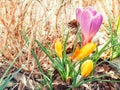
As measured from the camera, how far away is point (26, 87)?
1.64 metres

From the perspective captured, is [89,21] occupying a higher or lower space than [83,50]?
higher

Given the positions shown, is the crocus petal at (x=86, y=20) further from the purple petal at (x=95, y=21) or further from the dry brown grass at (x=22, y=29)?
the dry brown grass at (x=22, y=29)

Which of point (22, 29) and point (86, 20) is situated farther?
point (22, 29)

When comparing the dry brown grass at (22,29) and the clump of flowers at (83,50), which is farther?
the dry brown grass at (22,29)

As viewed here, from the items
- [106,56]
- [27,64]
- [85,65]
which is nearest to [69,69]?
[85,65]

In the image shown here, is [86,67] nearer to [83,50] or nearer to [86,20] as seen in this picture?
[83,50]

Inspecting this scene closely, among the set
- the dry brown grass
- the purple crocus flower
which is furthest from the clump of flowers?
the dry brown grass

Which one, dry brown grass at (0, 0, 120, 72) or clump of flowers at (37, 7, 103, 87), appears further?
dry brown grass at (0, 0, 120, 72)

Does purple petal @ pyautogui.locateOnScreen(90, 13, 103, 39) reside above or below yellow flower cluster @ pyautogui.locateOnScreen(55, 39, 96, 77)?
above

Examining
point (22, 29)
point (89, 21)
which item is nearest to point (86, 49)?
point (89, 21)

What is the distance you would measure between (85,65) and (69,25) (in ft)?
2.54

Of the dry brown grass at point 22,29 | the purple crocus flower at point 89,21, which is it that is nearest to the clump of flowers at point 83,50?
the purple crocus flower at point 89,21

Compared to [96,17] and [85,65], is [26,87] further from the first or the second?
[96,17]

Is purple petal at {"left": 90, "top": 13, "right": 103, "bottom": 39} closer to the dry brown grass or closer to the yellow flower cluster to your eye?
the yellow flower cluster
